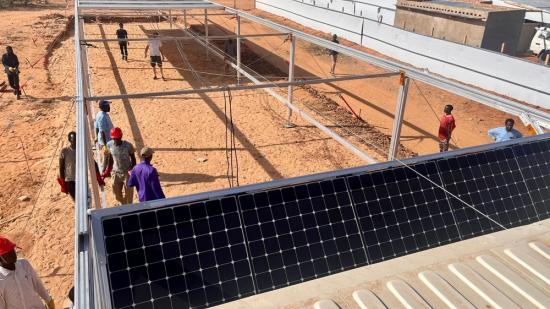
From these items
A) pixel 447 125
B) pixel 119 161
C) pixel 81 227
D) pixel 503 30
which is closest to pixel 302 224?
pixel 81 227

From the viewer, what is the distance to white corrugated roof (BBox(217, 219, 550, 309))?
2.74 m

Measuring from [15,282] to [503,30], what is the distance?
953 inches

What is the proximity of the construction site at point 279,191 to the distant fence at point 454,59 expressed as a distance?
417mm

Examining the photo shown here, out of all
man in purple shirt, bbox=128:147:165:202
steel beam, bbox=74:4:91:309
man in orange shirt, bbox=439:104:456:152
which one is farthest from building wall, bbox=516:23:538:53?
steel beam, bbox=74:4:91:309

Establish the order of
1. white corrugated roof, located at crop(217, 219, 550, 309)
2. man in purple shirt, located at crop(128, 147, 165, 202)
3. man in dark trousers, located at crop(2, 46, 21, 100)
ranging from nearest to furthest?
white corrugated roof, located at crop(217, 219, 550, 309), man in purple shirt, located at crop(128, 147, 165, 202), man in dark trousers, located at crop(2, 46, 21, 100)

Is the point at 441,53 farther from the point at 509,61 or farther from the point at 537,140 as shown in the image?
the point at 537,140

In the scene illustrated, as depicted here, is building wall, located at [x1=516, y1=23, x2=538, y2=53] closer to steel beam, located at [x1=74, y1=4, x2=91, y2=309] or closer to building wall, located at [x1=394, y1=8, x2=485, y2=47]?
building wall, located at [x1=394, y1=8, x2=485, y2=47]

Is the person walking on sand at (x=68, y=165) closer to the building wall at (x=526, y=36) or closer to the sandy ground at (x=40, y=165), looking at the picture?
the sandy ground at (x=40, y=165)

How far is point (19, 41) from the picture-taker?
24484mm

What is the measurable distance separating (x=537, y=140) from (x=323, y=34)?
87.1 ft

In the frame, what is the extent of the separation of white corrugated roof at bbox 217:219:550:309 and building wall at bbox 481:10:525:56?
70.2 ft

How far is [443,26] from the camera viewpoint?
77.4 ft

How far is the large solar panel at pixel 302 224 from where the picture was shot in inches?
135

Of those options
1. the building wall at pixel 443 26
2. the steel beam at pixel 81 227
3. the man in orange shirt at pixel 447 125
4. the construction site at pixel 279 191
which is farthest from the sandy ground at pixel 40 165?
the building wall at pixel 443 26
